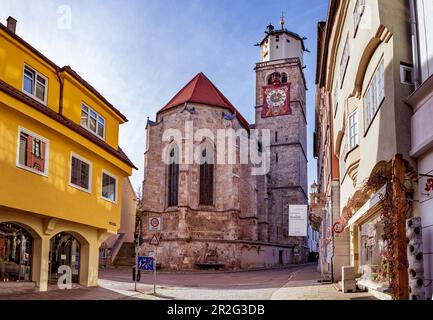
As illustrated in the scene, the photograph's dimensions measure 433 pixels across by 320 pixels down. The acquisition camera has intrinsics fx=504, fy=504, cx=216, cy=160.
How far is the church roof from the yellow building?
86.2 ft

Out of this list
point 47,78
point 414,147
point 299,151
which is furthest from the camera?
point 299,151

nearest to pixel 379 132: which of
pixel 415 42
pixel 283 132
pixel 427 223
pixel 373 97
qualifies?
pixel 373 97

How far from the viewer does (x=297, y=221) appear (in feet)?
77.7

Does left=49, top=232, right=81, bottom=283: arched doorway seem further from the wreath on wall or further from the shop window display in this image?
the wreath on wall

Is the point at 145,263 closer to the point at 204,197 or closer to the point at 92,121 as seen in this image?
the point at 92,121

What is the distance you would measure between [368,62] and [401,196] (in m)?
4.85

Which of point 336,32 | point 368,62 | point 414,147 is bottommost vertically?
point 414,147

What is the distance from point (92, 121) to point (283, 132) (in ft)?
144

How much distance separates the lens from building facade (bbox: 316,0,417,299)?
32.0ft

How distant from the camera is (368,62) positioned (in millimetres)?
13234

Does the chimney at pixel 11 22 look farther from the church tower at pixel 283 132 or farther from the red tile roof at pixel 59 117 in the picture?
the church tower at pixel 283 132
